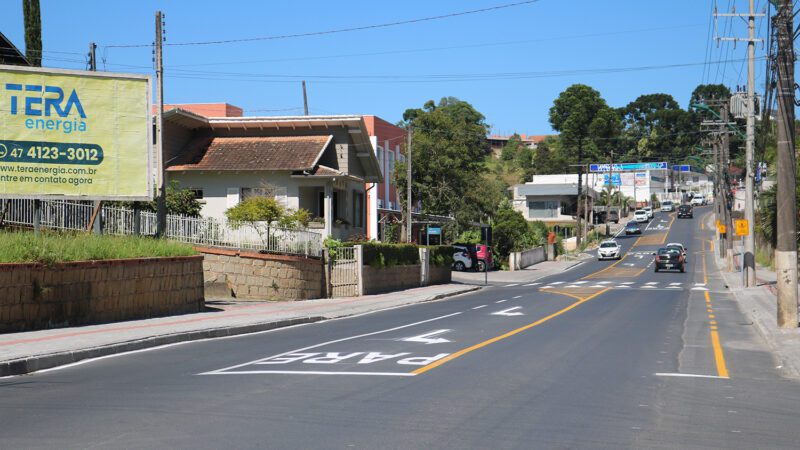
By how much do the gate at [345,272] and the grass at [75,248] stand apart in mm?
10529

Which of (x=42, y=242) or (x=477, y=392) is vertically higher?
(x=42, y=242)

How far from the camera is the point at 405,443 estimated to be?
7.79m

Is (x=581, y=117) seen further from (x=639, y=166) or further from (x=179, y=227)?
(x=179, y=227)

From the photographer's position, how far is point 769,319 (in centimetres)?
2253

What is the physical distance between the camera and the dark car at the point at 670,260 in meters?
59.6

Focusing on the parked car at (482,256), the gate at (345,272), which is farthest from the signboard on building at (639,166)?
the gate at (345,272)

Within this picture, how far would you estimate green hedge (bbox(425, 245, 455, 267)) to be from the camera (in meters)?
47.6

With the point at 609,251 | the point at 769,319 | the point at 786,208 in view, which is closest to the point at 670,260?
the point at 609,251

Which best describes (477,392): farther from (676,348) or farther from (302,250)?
(302,250)

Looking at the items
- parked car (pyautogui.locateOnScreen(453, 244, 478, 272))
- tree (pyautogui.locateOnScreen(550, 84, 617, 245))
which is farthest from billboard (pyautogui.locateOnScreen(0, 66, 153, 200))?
tree (pyautogui.locateOnScreen(550, 84, 617, 245))

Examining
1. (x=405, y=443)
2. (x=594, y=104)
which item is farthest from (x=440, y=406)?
(x=594, y=104)

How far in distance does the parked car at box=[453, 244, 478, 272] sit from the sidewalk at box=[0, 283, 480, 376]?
30.7 m

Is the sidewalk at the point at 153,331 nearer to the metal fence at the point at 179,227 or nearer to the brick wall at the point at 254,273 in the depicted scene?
the brick wall at the point at 254,273

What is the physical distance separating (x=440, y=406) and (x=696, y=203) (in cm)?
14907
